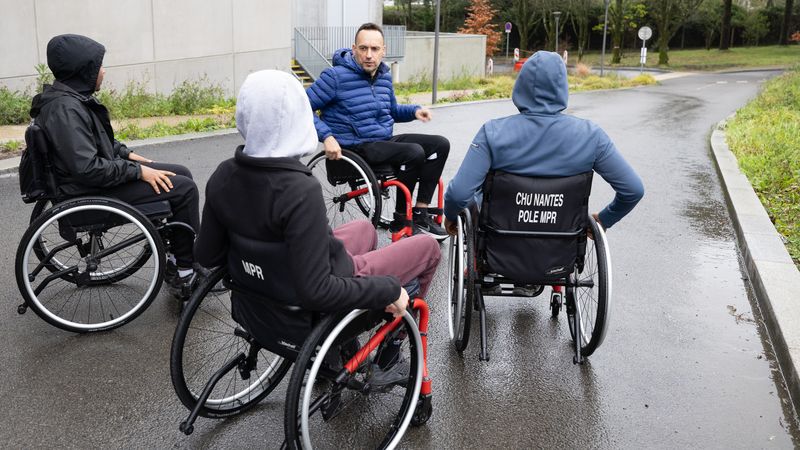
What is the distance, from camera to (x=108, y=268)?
523cm

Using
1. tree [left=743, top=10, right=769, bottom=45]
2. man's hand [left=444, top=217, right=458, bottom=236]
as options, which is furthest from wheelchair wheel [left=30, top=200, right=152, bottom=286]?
tree [left=743, top=10, right=769, bottom=45]

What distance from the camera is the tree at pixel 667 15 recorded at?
48.1 m

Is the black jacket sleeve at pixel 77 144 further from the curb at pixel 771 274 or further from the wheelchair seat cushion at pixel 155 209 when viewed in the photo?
the curb at pixel 771 274

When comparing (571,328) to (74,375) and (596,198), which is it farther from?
(596,198)

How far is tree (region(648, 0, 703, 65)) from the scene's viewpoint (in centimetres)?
4813

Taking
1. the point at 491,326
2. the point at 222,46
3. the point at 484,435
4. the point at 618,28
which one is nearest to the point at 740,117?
the point at 222,46

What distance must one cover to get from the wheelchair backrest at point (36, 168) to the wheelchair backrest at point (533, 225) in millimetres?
2435

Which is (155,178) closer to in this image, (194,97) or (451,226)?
(451,226)

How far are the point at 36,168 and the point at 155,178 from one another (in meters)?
0.64

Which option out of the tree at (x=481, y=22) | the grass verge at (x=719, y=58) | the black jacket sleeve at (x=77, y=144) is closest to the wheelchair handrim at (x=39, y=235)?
the black jacket sleeve at (x=77, y=144)

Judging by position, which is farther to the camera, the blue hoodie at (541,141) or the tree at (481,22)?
the tree at (481,22)

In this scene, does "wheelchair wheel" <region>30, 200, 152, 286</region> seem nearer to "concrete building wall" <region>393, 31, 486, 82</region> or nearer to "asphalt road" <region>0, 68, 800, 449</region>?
"asphalt road" <region>0, 68, 800, 449</region>

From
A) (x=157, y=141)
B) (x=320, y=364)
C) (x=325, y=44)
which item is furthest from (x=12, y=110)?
(x=325, y=44)

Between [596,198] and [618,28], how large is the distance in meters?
46.3
